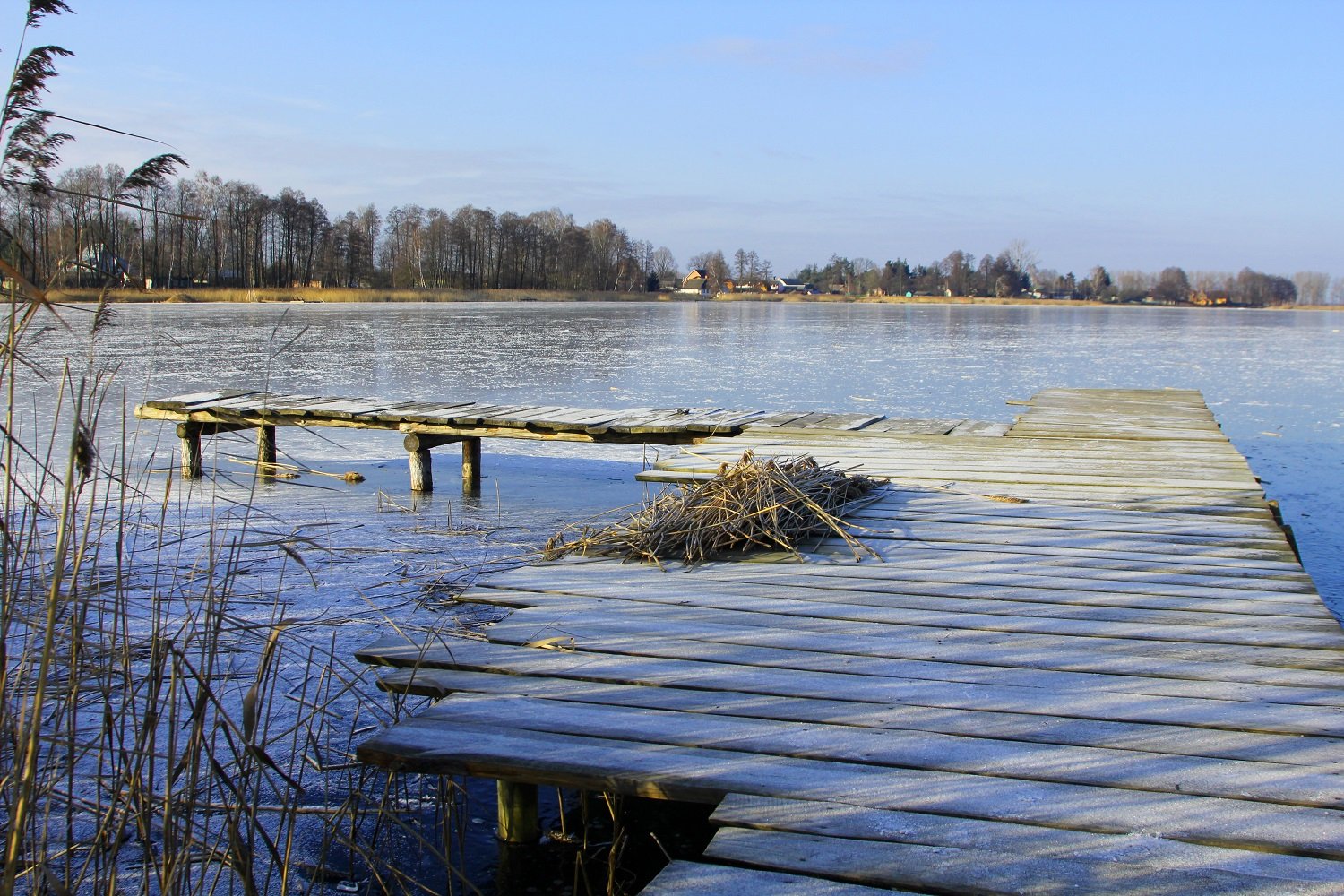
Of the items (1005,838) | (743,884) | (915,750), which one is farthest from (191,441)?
(1005,838)

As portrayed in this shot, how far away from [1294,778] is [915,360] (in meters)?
17.4

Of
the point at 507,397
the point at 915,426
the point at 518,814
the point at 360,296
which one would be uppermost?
the point at 360,296

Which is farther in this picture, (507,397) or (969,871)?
(507,397)

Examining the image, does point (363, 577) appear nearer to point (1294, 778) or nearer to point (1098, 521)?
point (1098, 521)

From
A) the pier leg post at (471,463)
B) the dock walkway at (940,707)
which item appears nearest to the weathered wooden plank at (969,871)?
the dock walkway at (940,707)

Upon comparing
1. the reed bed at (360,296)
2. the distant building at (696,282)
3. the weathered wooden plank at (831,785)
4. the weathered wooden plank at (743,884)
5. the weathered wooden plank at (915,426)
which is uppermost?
the distant building at (696,282)

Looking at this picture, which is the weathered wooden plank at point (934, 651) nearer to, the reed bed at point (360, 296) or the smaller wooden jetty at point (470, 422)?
the smaller wooden jetty at point (470, 422)

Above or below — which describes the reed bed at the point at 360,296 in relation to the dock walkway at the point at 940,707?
above

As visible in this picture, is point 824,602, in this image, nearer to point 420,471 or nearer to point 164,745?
point 164,745

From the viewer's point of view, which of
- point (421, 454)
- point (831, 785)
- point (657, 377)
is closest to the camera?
point (831, 785)

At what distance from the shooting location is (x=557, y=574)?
11.2 feet

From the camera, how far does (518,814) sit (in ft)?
8.31

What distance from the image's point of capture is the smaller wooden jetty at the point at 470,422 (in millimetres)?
7160

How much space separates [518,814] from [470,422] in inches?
211
